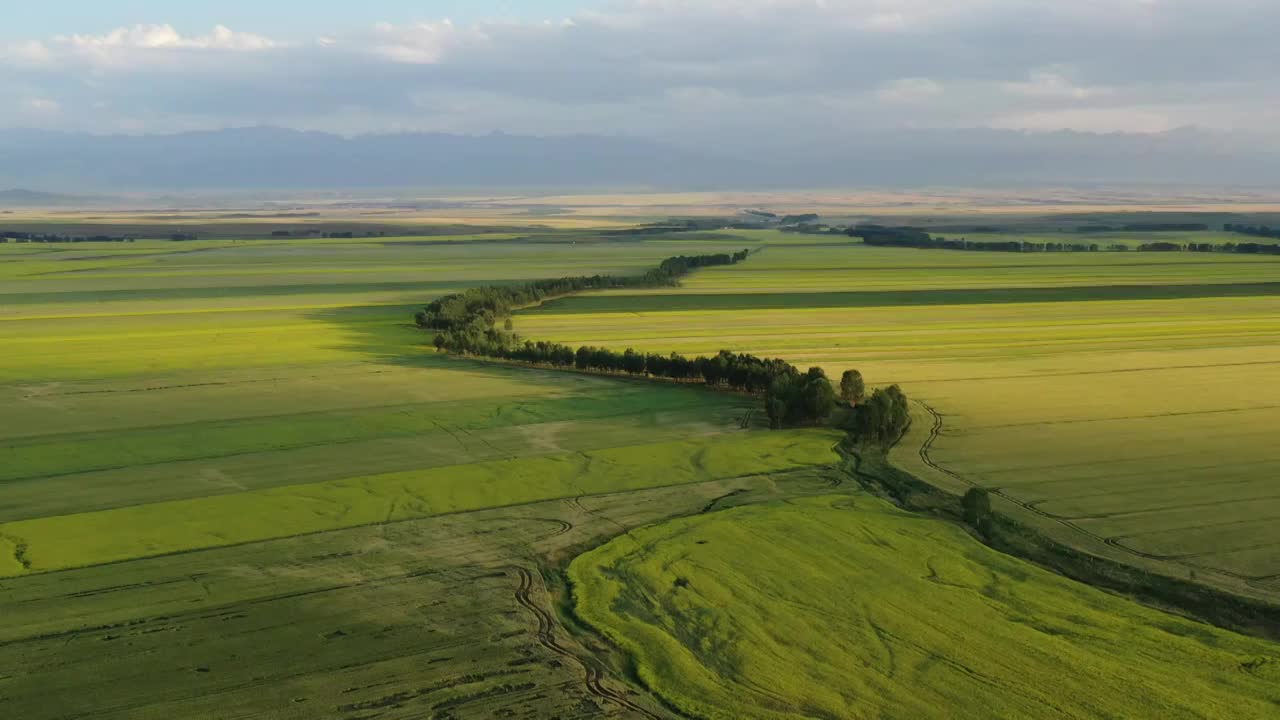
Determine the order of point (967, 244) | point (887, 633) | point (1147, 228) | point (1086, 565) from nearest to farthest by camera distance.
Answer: point (887, 633)
point (1086, 565)
point (967, 244)
point (1147, 228)

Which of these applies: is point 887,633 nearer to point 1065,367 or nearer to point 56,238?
point 1065,367

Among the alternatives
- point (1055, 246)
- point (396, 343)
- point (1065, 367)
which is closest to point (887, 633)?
point (1065, 367)

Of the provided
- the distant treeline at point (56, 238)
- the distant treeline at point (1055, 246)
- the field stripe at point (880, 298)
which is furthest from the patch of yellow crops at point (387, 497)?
the distant treeline at point (56, 238)

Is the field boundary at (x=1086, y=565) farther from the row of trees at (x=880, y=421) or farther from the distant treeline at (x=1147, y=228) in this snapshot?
the distant treeline at (x=1147, y=228)

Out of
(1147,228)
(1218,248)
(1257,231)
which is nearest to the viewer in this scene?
(1218,248)

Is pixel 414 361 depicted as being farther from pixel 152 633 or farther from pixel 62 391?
pixel 152 633

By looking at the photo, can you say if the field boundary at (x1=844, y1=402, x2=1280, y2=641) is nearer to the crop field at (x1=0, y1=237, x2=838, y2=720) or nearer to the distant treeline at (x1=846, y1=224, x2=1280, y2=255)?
the crop field at (x1=0, y1=237, x2=838, y2=720)
